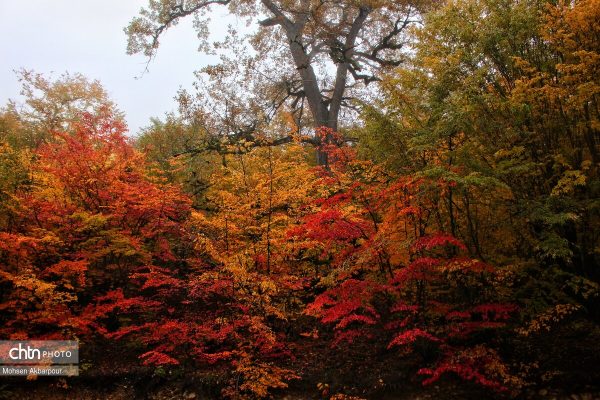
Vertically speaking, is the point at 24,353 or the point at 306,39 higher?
the point at 306,39

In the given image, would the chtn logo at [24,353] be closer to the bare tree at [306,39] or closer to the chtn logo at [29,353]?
the chtn logo at [29,353]

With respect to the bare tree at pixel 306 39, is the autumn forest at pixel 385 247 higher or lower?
lower

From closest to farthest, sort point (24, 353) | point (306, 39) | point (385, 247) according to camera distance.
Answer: point (385, 247) < point (24, 353) < point (306, 39)

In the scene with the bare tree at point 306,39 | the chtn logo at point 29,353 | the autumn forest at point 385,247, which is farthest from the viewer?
the bare tree at point 306,39

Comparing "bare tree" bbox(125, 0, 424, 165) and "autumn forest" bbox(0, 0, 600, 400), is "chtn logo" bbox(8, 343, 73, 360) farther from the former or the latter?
"bare tree" bbox(125, 0, 424, 165)

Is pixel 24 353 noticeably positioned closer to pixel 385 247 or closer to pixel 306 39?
pixel 385 247

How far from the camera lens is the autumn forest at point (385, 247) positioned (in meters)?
6.97

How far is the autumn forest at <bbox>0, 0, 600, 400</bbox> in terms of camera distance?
6.97 metres

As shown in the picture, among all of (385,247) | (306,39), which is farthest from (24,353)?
(306,39)

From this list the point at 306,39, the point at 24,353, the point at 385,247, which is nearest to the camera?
the point at 385,247

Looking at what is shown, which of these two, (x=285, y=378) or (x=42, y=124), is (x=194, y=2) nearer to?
(x=42, y=124)

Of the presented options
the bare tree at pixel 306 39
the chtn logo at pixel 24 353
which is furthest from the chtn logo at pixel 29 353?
the bare tree at pixel 306 39

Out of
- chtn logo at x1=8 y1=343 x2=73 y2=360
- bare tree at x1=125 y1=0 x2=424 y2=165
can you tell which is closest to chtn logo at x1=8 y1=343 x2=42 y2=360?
chtn logo at x1=8 y1=343 x2=73 y2=360

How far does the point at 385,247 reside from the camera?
788cm
